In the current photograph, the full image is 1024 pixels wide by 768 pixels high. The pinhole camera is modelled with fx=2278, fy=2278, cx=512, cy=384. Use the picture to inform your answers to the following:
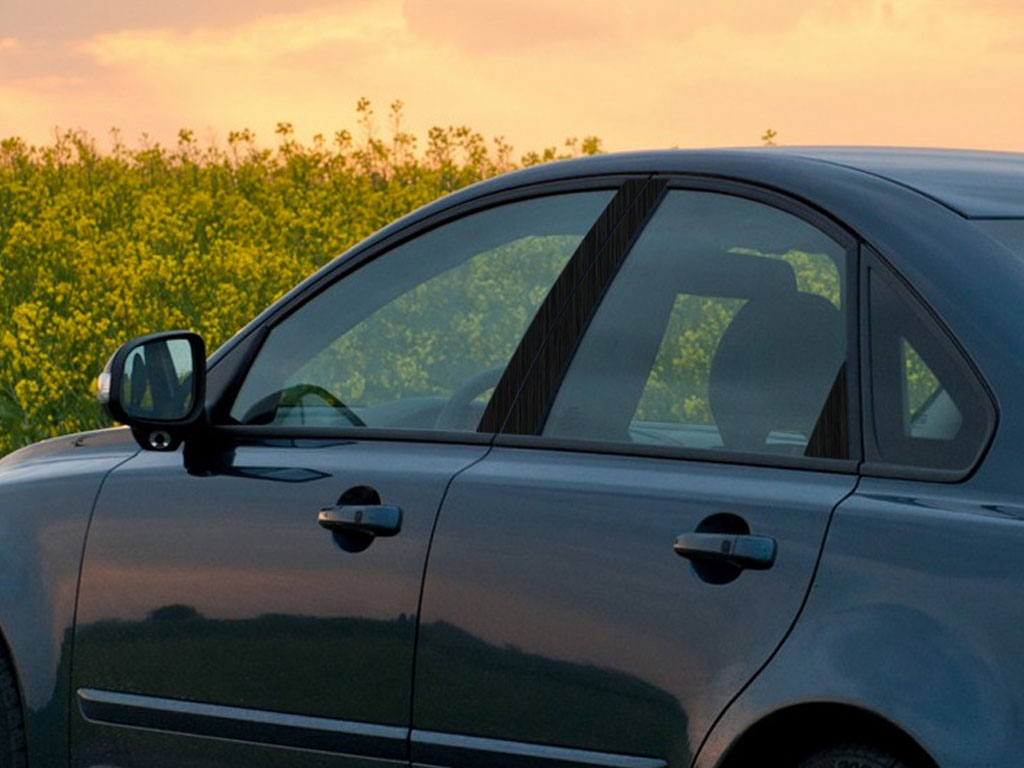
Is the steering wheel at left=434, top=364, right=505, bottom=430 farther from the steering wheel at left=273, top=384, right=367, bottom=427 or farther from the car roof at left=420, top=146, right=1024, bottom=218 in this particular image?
the car roof at left=420, top=146, right=1024, bottom=218

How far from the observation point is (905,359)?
11.2 ft

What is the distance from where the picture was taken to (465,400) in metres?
4.15

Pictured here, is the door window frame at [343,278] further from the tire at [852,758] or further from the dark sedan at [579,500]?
the tire at [852,758]

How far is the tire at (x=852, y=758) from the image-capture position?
10.5 feet

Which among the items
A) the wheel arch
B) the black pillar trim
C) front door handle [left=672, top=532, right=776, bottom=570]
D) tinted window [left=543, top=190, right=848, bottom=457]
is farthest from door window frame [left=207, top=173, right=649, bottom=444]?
the wheel arch

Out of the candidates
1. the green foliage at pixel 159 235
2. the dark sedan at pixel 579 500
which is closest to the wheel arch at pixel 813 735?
the dark sedan at pixel 579 500

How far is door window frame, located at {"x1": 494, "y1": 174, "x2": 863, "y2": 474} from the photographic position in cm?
345

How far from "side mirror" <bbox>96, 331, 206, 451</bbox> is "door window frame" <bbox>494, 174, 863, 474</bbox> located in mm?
863

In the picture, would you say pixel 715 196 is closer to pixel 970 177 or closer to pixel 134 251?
pixel 970 177

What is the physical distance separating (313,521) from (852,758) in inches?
51.3

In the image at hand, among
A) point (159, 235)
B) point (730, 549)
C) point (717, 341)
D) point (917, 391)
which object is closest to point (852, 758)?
point (730, 549)

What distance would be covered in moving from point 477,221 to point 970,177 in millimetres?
982

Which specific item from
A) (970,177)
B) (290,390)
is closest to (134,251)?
(290,390)

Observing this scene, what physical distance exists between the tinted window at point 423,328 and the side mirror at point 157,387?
114 millimetres
